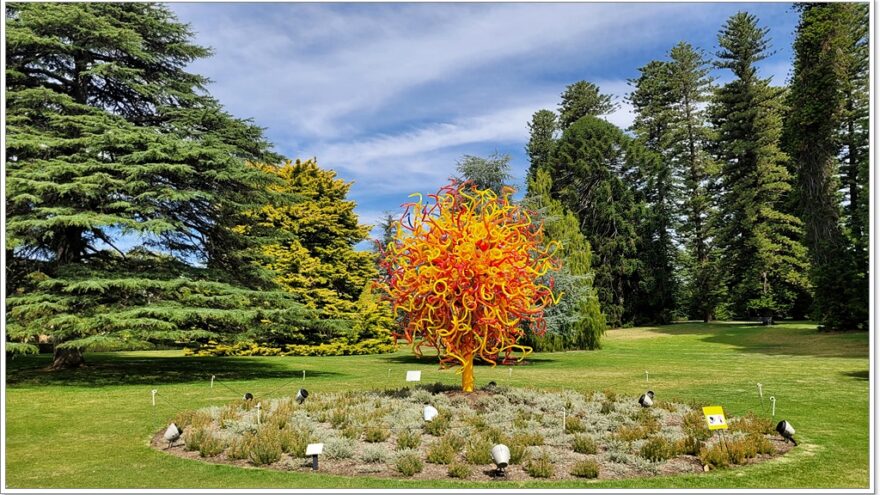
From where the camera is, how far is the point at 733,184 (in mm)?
44375

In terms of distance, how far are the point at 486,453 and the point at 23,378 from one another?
1579 centimetres

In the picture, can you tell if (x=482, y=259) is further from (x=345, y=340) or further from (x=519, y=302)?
(x=345, y=340)

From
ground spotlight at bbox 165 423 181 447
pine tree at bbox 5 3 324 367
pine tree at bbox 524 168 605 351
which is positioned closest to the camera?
ground spotlight at bbox 165 423 181 447

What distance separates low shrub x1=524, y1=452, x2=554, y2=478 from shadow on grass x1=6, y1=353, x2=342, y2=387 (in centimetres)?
1218

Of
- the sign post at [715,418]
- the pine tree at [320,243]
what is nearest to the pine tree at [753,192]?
the pine tree at [320,243]

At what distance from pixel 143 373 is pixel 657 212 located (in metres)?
41.2

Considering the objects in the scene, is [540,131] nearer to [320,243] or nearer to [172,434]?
[320,243]

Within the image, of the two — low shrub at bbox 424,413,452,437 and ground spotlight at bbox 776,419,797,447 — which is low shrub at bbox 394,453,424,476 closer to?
low shrub at bbox 424,413,452,437

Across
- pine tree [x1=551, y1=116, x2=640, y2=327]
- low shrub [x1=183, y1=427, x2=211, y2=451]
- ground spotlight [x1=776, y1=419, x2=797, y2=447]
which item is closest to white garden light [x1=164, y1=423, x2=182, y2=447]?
low shrub [x1=183, y1=427, x2=211, y2=451]

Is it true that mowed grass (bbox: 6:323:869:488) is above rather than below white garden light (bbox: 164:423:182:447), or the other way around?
below

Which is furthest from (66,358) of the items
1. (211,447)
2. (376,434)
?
(376,434)

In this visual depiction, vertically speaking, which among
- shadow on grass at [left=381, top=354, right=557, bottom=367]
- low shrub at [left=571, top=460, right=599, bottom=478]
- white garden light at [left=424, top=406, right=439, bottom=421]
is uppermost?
white garden light at [left=424, top=406, right=439, bottom=421]

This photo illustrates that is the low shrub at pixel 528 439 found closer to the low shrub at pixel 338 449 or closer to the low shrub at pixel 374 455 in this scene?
the low shrub at pixel 374 455

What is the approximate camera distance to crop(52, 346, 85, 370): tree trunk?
19.2 metres
